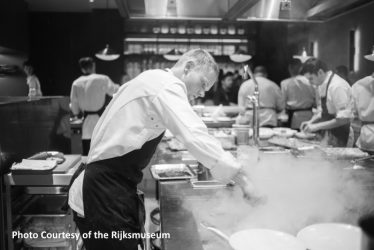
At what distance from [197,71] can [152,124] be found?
0.31 m

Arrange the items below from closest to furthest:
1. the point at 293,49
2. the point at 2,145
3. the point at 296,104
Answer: the point at 2,145 < the point at 296,104 < the point at 293,49

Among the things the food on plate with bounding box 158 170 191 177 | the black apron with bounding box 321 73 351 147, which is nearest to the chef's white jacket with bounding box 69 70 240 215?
the food on plate with bounding box 158 170 191 177

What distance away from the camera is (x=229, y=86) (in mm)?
8086

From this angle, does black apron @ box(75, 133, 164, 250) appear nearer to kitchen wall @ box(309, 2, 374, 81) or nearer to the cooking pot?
the cooking pot

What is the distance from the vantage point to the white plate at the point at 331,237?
4.05 ft

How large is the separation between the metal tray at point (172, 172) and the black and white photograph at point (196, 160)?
13 millimetres

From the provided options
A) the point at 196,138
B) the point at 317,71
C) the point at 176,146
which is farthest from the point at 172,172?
the point at 317,71

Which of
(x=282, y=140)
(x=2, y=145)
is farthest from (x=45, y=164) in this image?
(x=282, y=140)

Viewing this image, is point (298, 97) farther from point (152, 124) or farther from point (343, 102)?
point (152, 124)

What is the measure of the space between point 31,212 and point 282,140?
6.99 feet

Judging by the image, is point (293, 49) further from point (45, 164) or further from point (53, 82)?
point (45, 164)

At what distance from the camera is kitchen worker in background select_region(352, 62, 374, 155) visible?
138 inches

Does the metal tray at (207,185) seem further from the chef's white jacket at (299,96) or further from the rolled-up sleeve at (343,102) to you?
the chef's white jacket at (299,96)

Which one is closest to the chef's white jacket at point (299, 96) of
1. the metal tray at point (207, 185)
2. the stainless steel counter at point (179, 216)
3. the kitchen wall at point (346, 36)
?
the kitchen wall at point (346, 36)
